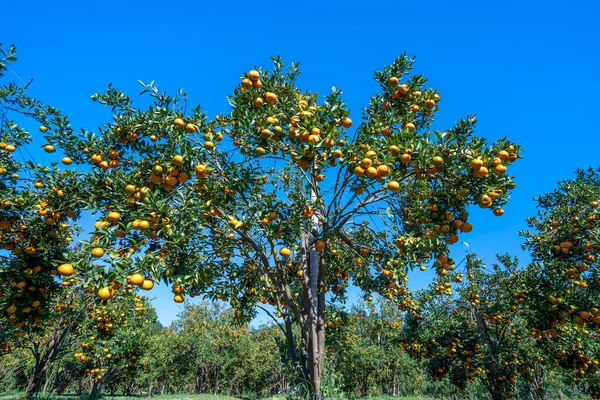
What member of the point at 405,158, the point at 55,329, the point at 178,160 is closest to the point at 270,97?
the point at 178,160

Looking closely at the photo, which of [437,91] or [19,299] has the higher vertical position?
[437,91]

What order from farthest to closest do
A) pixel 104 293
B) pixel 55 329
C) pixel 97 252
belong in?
pixel 55 329 → pixel 97 252 → pixel 104 293

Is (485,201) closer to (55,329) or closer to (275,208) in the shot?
(275,208)

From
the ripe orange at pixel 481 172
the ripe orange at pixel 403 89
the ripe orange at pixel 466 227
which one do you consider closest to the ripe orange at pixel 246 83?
the ripe orange at pixel 403 89

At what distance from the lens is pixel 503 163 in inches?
138

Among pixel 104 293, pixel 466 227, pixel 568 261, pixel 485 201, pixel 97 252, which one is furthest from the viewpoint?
pixel 568 261

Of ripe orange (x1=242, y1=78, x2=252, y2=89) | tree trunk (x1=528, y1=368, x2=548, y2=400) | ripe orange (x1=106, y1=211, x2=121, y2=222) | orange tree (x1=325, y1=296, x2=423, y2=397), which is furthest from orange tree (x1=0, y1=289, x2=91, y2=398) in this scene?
tree trunk (x1=528, y1=368, x2=548, y2=400)

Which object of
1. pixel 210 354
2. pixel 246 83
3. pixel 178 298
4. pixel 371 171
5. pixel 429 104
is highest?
pixel 429 104

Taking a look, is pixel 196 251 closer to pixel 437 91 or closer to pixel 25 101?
pixel 25 101

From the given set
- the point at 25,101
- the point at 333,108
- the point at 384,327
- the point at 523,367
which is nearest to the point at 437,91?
the point at 333,108

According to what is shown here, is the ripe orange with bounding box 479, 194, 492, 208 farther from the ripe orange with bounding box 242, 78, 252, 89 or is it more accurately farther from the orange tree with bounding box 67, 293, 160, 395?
the orange tree with bounding box 67, 293, 160, 395

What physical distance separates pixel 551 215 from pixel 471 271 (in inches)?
184

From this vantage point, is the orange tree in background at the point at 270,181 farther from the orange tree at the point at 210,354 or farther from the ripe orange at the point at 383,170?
the orange tree at the point at 210,354

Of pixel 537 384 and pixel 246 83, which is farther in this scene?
pixel 537 384
